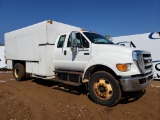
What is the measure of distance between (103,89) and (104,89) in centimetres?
3

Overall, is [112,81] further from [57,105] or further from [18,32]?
[18,32]

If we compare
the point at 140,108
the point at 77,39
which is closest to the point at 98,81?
the point at 140,108

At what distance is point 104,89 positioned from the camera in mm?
5086

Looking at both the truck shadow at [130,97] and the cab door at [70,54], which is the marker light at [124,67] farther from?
the cab door at [70,54]

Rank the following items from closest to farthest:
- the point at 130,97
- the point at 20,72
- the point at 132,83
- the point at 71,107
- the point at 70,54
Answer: the point at 132,83 → the point at 71,107 → the point at 130,97 → the point at 70,54 → the point at 20,72

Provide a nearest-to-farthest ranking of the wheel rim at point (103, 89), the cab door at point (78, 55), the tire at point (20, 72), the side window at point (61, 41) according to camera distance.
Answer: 1. the wheel rim at point (103, 89)
2. the cab door at point (78, 55)
3. the side window at point (61, 41)
4. the tire at point (20, 72)

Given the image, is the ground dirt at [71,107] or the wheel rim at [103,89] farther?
the wheel rim at [103,89]

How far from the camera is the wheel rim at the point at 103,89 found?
5.00m

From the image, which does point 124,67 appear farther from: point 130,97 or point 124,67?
point 130,97

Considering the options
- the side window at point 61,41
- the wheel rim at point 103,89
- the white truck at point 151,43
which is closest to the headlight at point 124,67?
the wheel rim at point 103,89

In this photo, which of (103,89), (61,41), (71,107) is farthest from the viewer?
(61,41)

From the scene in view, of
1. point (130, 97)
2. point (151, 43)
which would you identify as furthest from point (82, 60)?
point (151, 43)

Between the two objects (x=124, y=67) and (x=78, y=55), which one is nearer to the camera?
(x=124, y=67)

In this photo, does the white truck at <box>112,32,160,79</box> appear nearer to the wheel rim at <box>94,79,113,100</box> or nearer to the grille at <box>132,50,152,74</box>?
the grille at <box>132,50,152,74</box>
